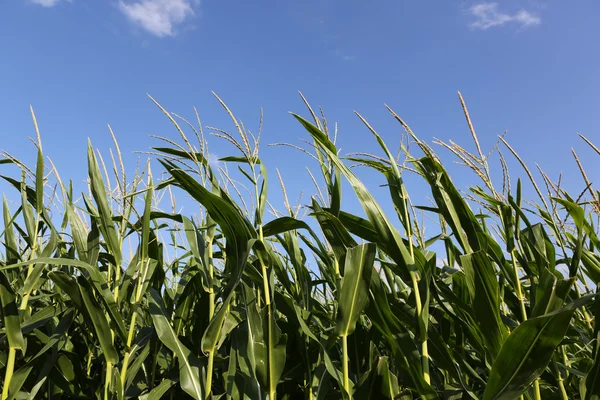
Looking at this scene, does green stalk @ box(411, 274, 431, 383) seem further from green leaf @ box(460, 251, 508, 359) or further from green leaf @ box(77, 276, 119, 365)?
green leaf @ box(77, 276, 119, 365)

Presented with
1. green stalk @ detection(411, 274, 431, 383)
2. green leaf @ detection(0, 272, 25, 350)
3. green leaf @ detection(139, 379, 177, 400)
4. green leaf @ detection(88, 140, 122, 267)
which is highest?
green leaf @ detection(88, 140, 122, 267)

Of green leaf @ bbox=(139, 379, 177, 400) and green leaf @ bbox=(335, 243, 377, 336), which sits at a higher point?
green leaf @ bbox=(335, 243, 377, 336)

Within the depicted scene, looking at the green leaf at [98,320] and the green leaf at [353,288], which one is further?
the green leaf at [98,320]

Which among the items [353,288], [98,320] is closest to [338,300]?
[353,288]

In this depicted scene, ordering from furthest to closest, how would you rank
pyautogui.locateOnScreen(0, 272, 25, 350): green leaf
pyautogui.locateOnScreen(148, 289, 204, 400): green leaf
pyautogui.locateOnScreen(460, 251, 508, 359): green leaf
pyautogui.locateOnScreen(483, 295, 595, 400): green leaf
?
pyautogui.locateOnScreen(0, 272, 25, 350): green leaf < pyautogui.locateOnScreen(148, 289, 204, 400): green leaf < pyautogui.locateOnScreen(460, 251, 508, 359): green leaf < pyautogui.locateOnScreen(483, 295, 595, 400): green leaf

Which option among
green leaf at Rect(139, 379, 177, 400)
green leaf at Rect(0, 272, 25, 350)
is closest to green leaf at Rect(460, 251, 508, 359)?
green leaf at Rect(139, 379, 177, 400)

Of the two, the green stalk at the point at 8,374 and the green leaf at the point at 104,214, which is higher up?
the green leaf at the point at 104,214

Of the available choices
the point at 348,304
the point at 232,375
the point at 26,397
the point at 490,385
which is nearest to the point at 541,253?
the point at 490,385

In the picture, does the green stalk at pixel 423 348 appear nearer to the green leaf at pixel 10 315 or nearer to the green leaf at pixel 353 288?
the green leaf at pixel 353 288

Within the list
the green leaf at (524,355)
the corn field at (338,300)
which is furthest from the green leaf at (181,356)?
the green leaf at (524,355)

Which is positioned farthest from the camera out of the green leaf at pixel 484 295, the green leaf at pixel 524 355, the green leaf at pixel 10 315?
the green leaf at pixel 10 315

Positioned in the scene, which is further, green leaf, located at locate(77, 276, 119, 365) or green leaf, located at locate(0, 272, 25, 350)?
green leaf, located at locate(0, 272, 25, 350)

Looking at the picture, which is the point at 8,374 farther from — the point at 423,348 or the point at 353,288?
the point at 423,348

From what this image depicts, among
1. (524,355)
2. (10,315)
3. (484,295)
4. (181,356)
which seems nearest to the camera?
(524,355)
